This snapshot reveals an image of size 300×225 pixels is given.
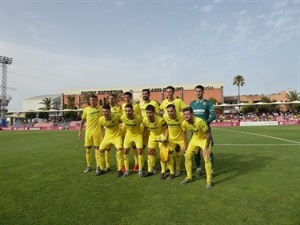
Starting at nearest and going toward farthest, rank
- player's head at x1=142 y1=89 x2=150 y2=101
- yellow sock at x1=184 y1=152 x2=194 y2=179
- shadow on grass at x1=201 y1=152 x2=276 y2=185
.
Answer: yellow sock at x1=184 y1=152 x2=194 y2=179, shadow on grass at x1=201 y1=152 x2=276 y2=185, player's head at x1=142 y1=89 x2=150 y2=101

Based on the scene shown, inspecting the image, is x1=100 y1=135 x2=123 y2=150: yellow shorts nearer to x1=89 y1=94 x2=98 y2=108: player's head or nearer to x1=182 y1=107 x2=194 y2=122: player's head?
x1=89 y1=94 x2=98 y2=108: player's head

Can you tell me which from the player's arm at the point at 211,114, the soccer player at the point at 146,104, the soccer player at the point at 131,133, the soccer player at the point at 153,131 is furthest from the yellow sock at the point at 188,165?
the soccer player at the point at 146,104

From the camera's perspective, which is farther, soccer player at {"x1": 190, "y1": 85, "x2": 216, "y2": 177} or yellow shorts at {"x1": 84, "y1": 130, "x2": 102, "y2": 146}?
yellow shorts at {"x1": 84, "y1": 130, "x2": 102, "y2": 146}

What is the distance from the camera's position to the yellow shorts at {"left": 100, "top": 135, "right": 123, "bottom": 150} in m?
7.48

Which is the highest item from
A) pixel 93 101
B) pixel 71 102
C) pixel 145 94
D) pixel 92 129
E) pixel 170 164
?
pixel 71 102

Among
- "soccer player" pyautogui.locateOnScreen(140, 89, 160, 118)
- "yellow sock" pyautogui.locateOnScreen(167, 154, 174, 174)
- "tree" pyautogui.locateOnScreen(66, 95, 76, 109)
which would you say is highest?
"tree" pyautogui.locateOnScreen(66, 95, 76, 109)

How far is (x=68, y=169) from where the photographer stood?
319 inches

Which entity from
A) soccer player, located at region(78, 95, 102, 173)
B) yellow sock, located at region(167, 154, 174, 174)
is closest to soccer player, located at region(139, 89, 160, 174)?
yellow sock, located at region(167, 154, 174, 174)

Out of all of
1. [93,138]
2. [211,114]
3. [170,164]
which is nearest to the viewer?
[170,164]

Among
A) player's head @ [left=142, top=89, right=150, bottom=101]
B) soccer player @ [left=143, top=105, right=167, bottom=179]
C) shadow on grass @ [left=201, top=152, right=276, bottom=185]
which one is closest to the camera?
shadow on grass @ [left=201, top=152, right=276, bottom=185]

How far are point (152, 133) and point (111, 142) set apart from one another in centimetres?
118

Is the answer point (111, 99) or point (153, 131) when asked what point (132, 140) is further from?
point (111, 99)

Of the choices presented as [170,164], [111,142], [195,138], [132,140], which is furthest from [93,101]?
[195,138]

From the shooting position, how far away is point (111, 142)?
7543mm
